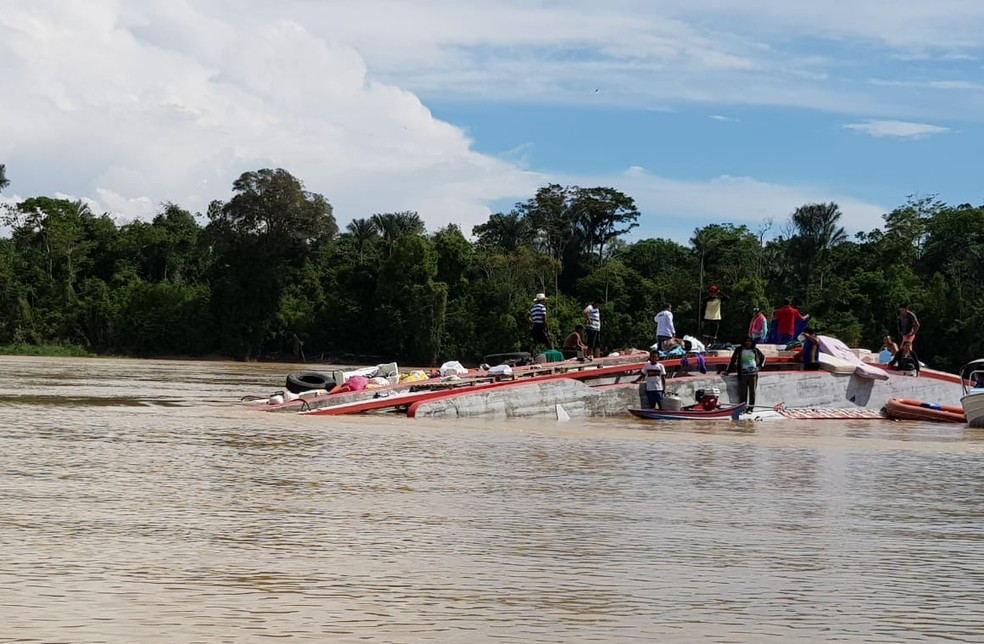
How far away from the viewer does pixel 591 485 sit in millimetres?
11359

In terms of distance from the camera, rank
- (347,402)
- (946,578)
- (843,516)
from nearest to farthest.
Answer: (946,578) → (843,516) → (347,402)

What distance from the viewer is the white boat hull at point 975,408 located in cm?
2345

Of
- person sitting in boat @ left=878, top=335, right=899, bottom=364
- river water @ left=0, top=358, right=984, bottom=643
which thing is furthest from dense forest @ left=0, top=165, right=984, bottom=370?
river water @ left=0, top=358, right=984, bottom=643

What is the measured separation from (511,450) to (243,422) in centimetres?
500

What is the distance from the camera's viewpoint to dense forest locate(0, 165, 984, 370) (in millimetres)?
65000

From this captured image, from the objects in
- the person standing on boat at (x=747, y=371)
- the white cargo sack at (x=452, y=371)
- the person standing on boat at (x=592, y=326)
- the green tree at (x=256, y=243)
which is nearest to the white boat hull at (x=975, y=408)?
the person standing on boat at (x=747, y=371)

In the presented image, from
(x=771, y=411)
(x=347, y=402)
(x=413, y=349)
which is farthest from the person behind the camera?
(x=413, y=349)

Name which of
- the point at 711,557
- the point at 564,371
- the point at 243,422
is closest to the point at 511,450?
the point at 243,422

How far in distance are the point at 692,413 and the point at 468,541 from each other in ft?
49.7

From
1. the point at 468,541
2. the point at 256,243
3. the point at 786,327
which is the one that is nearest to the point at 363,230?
the point at 256,243

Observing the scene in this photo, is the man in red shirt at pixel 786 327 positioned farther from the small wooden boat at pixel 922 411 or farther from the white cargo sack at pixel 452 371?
the white cargo sack at pixel 452 371

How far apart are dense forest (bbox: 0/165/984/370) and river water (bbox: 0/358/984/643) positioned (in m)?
48.2

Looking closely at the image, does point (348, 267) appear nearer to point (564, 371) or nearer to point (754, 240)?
point (754, 240)

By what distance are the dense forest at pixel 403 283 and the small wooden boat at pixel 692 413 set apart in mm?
37765
